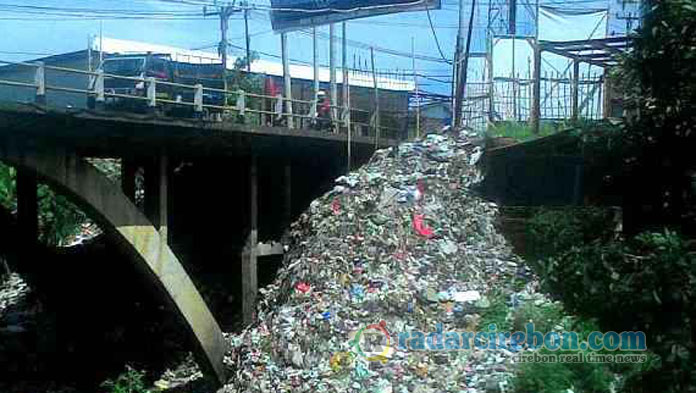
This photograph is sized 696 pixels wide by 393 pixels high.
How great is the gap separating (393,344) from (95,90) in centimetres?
471

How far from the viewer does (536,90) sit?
12445 millimetres

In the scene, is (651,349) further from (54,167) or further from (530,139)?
(530,139)

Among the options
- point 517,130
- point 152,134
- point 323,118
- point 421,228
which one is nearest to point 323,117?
point 323,118

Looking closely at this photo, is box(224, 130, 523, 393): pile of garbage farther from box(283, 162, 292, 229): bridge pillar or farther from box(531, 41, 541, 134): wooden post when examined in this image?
box(531, 41, 541, 134): wooden post

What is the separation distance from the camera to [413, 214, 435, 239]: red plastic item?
1213 centimetres

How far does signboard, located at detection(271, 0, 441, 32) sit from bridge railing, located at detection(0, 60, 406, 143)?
1.70m

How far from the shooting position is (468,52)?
16062 millimetres

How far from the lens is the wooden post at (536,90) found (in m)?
11.8

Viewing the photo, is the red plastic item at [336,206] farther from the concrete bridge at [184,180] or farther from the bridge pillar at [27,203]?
the bridge pillar at [27,203]

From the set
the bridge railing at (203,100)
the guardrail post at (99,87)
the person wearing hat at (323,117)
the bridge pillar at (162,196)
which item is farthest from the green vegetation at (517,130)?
the guardrail post at (99,87)

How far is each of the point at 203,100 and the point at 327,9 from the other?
132 inches

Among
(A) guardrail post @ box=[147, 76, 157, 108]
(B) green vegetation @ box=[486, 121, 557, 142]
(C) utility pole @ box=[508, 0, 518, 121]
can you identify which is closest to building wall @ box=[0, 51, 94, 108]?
(A) guardrail post @ box=[147, 76, 157, 108]

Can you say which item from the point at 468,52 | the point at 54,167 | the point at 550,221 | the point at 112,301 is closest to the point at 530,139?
the point at 550,221

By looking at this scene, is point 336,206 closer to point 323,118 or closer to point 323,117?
point 323,118
